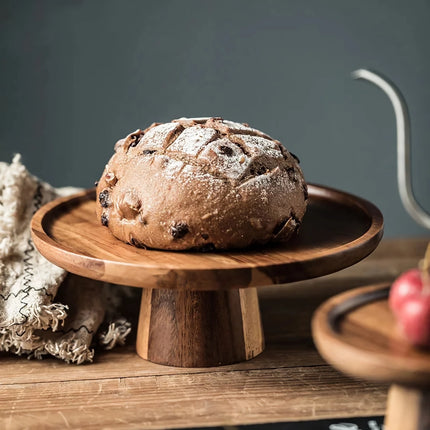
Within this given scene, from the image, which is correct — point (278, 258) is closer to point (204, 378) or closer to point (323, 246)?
point (323, 246)

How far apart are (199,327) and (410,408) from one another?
55 centimetres

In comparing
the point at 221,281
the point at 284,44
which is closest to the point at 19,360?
the point at 221,281

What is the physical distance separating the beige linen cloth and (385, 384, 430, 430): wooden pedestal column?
2.32 feet

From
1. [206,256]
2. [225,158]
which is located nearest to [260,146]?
[225,158]

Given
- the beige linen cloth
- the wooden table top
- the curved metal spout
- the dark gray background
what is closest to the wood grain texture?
the curved metal spout

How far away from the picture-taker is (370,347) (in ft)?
2.44

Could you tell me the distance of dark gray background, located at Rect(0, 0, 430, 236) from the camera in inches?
84.0

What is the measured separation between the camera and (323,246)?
124cm

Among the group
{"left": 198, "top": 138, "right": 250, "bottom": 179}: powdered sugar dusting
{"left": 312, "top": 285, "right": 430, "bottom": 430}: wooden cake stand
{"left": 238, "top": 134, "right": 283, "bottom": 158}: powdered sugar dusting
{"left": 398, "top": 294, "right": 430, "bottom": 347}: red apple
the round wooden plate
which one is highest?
{"left": 238, "top": 134, "right": 283, "bottom": 158}: powdered sugar dusting

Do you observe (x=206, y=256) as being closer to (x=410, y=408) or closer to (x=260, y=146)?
(x=260, y=146)

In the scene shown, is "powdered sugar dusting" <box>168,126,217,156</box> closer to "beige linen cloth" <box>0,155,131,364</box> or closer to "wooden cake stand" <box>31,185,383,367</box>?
"wooden cake stand" <box>31,185,383,367</box>

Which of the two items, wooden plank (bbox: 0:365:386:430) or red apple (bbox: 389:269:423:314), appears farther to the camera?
wooden plank (bbox: 0:365:386:430)

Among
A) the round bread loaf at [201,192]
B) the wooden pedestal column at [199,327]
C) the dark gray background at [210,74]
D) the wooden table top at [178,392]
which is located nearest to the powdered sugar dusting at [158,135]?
the round bread loaf at [201,192]

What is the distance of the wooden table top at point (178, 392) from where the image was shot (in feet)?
3.80
